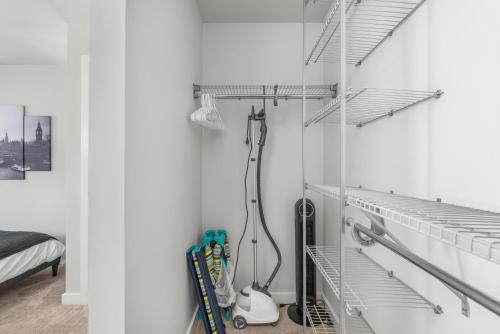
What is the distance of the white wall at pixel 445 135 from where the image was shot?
0.69 m

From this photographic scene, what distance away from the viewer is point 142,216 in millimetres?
1008

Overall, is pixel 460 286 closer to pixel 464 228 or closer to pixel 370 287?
pixel 464 228

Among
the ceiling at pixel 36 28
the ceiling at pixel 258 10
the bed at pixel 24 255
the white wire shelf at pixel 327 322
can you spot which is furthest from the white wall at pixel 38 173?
the white wire shelf at pixel 327 322

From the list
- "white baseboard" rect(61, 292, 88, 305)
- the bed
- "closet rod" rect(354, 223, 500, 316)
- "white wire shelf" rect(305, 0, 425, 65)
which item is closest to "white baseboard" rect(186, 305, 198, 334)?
"white baseboard" rect(61, 292, 88, 305)

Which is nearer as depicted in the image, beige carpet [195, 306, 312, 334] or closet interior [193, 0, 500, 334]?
closet interior [193, 0, 500, 334]

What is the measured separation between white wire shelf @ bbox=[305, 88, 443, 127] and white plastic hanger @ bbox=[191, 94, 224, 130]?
70 cm

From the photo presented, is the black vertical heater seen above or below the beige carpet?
above

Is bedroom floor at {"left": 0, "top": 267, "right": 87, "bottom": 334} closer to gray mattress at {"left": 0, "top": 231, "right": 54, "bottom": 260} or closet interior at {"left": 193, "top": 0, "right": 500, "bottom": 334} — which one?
gray mattress at {"left": 0, "top": 231, "right": 54, "bottom": 260}

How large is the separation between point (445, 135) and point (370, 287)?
93 cm

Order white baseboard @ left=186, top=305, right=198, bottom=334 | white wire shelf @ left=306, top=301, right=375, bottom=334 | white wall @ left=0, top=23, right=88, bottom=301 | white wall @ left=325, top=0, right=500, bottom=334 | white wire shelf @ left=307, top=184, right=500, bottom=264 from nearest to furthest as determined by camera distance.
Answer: white wire shelf @ left=307, top=184, right=500, bottom=264 → white wall @ left=325, top=0, right=500, bottom=334 → white wire shelf @ left=306, top=301, right=375, bottom=334 → white baseboard @ left=186, top=305, right=198, bottom=334 → white wall @ left=0, top=23, right=88, bottom=301

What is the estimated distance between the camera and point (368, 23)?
1168mm

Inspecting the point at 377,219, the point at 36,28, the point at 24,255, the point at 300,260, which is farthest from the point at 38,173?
the point at 377,219

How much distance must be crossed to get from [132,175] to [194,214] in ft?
3.25

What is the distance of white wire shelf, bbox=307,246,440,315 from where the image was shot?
965 millimetres
